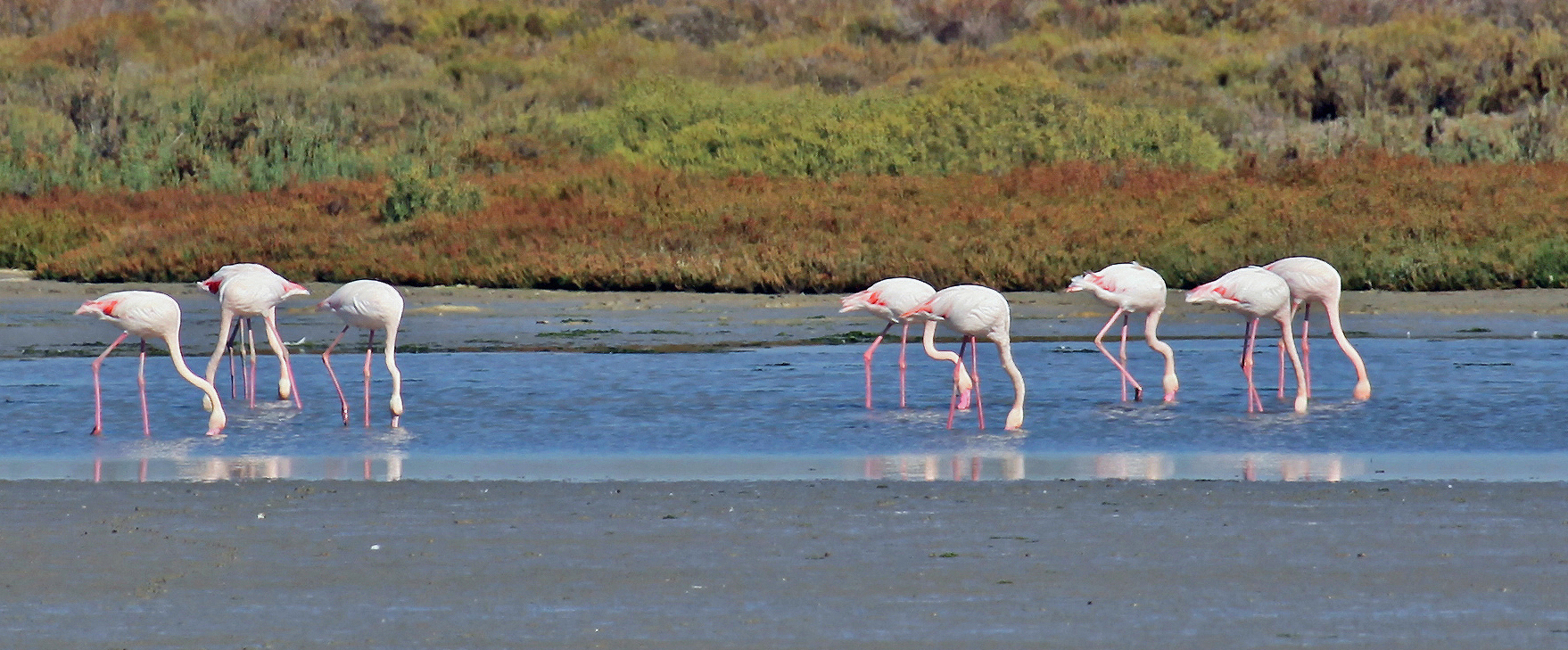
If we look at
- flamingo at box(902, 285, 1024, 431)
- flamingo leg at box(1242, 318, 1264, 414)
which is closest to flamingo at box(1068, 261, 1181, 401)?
flamingo leg at box(1242, 318, 1264, 414)

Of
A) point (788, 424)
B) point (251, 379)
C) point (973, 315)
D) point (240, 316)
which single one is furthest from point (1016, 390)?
point (251, 379)

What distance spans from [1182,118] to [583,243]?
35.3ft

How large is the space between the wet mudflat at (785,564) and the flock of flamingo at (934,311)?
8.34 ft

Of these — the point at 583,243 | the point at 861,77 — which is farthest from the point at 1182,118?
the point at 861,77

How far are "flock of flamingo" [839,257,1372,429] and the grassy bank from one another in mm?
7542

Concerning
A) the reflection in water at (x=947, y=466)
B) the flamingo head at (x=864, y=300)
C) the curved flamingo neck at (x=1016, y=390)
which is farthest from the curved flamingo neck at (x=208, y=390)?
the curved flamingo neck at (x=1016, y=390)

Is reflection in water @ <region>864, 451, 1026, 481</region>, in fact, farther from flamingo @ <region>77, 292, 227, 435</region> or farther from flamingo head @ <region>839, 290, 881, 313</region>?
flamingo @ <region>77, 292, 227, 435</region>

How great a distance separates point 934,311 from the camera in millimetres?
11367

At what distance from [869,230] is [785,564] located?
15.5 m

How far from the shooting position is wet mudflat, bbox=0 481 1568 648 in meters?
5.43

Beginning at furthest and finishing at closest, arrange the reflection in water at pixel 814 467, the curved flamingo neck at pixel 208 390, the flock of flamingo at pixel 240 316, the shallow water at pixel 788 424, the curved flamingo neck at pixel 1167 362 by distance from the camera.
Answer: the curved flamingo neck at pixel 1167 362 → the flock of flamingo at pixel 240 316 → the curved flamingo neck at pixel 208 390 → the shallow water at pixel 788 424 → the reflection in water at pixel 814 467

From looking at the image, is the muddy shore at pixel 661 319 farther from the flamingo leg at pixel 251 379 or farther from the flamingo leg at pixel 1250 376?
the flamingo leg at pixel 1250 376

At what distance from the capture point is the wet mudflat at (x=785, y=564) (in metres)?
5.43

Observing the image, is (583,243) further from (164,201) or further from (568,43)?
(568,43)
